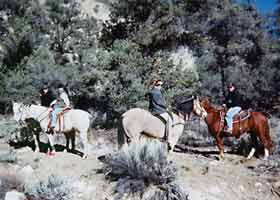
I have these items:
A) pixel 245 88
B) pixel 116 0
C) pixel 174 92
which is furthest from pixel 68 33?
pixel 245 88

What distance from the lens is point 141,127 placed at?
1048 centimetres

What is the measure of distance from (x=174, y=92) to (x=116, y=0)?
31.1 feet

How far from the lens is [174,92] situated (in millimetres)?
20516

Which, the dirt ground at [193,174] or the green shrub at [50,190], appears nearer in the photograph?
the green shrub at [50,190]

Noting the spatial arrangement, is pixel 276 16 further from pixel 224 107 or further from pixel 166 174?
pixel 166 174

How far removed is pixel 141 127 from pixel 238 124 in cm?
336

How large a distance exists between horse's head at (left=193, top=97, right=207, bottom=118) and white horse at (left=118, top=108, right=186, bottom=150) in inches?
42.1

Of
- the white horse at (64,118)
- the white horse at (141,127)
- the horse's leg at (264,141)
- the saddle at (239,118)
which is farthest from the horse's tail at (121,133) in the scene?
the horse's leg at (264,141)

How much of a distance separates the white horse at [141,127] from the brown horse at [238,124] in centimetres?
142

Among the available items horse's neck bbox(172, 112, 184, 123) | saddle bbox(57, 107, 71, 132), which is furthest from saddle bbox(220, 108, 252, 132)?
saddle bbox(57, 107, 71, 132)

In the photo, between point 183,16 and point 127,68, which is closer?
point 127,68

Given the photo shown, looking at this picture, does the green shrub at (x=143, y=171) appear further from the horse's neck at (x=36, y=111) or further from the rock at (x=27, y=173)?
the horse's neck at (x=36, y=111)

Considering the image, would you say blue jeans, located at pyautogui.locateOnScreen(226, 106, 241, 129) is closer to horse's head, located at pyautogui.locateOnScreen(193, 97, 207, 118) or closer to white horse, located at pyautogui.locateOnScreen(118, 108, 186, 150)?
horse's head, located at pyautogui.locateOnScreen(193, 97, 207, 118)

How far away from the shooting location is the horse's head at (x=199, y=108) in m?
11.8
